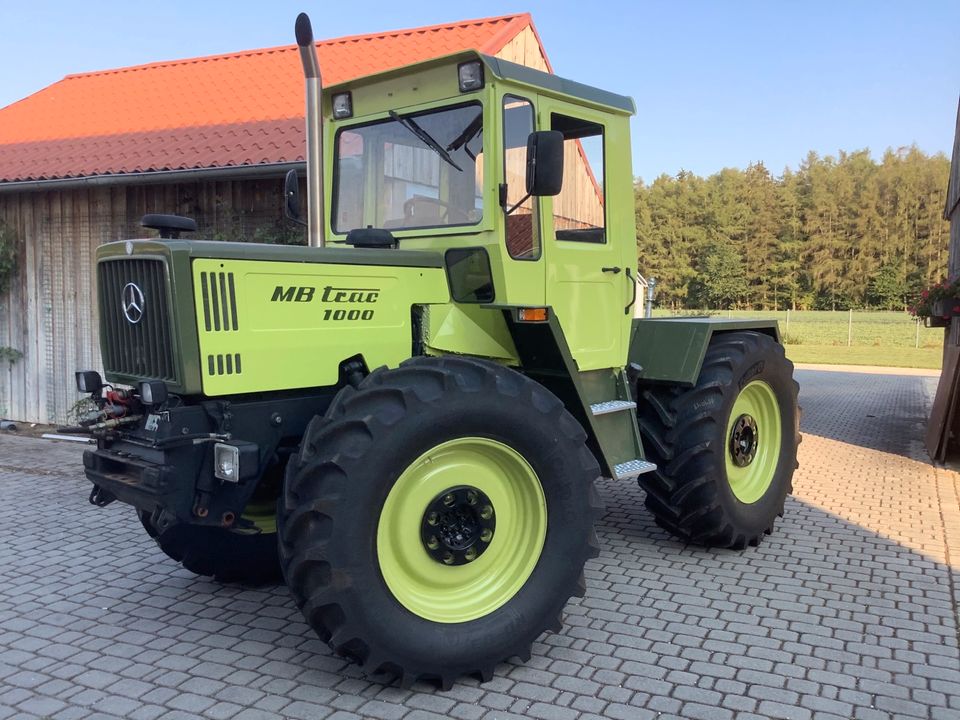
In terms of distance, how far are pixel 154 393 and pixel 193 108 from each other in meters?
7.86

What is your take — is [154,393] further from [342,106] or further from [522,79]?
[522,79]

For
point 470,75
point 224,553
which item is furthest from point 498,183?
point 224,553

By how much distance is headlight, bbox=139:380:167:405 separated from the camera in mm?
3244

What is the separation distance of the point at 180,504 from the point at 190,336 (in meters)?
0.68

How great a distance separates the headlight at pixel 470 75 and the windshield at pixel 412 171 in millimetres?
91

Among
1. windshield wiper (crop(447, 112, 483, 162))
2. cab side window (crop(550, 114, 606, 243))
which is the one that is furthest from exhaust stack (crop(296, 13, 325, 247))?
cab side window (crop(550, 114, 606, 243))

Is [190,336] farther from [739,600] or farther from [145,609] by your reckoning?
[739,600]

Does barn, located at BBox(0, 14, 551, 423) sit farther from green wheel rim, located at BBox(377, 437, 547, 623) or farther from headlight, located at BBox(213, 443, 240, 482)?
green wheel rim, located at BBox(377, 437, 547, 623)

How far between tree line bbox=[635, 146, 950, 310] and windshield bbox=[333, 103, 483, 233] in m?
44.6

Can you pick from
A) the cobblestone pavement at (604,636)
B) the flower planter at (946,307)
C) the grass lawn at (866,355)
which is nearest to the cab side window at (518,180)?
the cobblestone pavement at (604,636)

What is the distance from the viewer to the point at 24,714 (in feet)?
10.1

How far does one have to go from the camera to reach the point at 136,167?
848cm

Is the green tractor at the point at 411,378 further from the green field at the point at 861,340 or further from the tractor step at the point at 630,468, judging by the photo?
the green field at the point at 861,340

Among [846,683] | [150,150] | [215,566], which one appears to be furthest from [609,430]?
A: [150,150]
